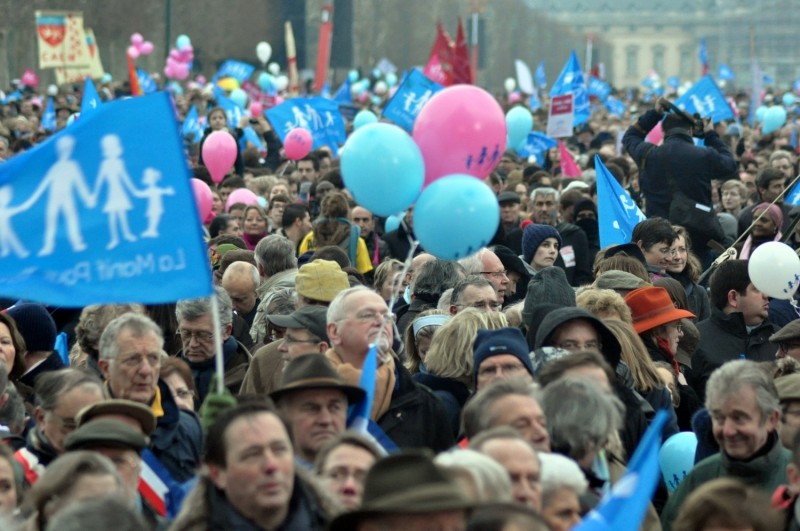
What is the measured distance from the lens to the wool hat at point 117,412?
15.9 ft

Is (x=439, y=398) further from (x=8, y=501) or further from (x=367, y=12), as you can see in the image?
(x=367, y=12)

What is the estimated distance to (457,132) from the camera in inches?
233

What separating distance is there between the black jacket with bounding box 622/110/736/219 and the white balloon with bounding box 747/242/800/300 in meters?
3.32

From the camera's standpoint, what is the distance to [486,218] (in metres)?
5.66

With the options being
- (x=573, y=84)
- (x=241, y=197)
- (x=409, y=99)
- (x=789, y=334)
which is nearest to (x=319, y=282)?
(x=789, y=334)

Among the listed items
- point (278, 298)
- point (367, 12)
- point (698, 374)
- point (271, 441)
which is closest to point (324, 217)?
point (278, 298)

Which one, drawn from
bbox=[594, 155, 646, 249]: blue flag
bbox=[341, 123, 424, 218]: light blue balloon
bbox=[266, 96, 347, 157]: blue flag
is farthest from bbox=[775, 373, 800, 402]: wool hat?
bbox=[266, 96, 347, 157]: blue flag

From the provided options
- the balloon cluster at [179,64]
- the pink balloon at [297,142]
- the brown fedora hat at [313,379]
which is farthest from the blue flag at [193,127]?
the brown fedora hat at [313,379]

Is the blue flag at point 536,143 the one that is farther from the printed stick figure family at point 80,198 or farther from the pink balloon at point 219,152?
the printed stick figure family at point 80,198

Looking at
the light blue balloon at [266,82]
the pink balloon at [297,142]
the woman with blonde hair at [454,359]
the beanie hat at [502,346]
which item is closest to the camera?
the beanie hat at [502,346]

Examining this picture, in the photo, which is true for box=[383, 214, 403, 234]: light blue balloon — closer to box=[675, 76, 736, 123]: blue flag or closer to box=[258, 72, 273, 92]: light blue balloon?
box=[675, 76, 736, 123]: blue flag

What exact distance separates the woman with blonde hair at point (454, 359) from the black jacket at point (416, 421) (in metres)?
0.28

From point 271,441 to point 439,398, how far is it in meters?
1.74

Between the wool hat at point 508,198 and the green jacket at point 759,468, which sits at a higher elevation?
the green jacket at point 759,468
